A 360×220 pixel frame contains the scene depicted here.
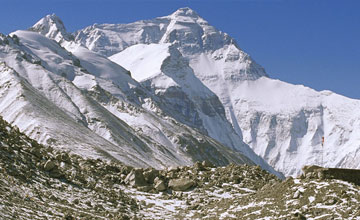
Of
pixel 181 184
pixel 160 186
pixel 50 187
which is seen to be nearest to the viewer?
pixel 50 187

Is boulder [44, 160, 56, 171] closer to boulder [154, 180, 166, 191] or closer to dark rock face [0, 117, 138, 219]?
dark rock face [0, 117, 138, 219]

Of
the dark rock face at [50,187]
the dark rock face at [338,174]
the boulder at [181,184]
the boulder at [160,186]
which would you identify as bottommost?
the dark rock face at [50,187]

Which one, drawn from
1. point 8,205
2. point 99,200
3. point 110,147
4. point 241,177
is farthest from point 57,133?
point 8,205

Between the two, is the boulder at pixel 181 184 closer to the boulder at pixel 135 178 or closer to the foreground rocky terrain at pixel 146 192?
the foreground rocky terrain at pixel 146 192

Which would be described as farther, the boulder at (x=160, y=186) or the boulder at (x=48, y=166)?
the boulder at (x=160, y=186)

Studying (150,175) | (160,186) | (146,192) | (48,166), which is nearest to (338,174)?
(160,186)

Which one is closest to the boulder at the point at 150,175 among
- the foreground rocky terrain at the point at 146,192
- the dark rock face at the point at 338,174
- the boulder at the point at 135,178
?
the foreground rocky terrain at the point at 146,192

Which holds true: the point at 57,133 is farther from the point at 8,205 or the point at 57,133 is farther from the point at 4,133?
the point at 8,205

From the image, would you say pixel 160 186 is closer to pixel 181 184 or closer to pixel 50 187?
pixel 181 184

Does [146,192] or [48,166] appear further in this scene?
[146,192]

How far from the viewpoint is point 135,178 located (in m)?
54.1

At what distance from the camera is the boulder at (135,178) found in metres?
53.7

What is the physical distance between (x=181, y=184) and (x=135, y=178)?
14.9 feet

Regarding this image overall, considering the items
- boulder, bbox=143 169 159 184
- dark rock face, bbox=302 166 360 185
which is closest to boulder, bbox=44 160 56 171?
boulder, bbox=143 169 159 184
